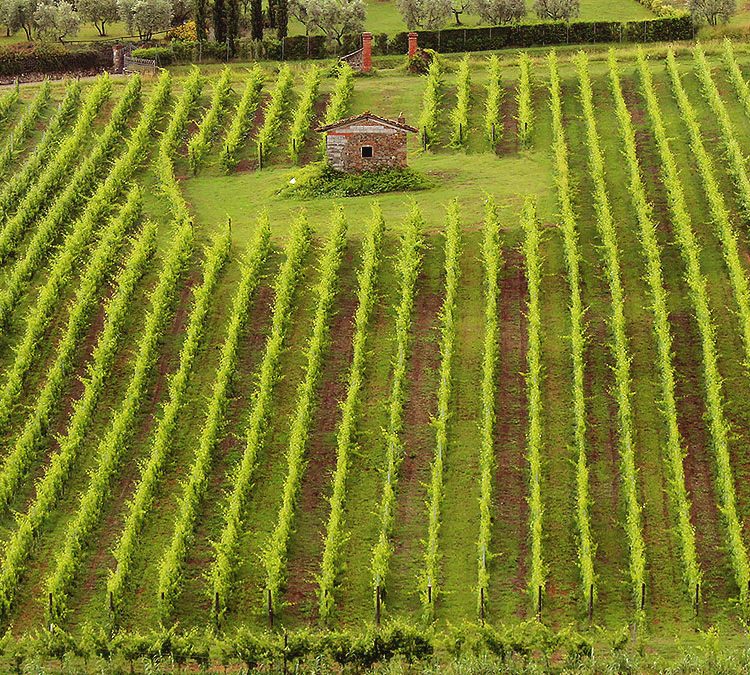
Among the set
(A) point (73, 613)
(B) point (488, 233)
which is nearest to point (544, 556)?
(A) point (73, 613)

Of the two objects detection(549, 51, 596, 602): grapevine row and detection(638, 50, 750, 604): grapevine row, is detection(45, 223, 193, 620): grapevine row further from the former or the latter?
detection(638, 50, 750, 604): grapevine row

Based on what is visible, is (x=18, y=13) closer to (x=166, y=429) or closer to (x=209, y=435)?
(x=166, y=429)

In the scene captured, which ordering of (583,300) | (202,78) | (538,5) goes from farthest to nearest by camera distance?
(538,5)
(202,78)
(583,300)

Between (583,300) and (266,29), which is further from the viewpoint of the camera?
(266,29)

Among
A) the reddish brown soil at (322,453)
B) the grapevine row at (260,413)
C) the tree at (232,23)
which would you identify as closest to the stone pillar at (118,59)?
the tree at (232,23)

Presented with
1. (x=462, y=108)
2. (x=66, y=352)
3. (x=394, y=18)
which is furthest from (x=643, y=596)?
(x=394, y=18)

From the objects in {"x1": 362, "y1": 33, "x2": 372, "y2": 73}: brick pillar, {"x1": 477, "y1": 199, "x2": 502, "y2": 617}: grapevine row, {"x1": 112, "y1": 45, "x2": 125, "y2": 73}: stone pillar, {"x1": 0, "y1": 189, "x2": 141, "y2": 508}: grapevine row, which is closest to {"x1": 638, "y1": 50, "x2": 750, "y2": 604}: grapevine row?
{"x1": 477, "y1": 199, "x2": 502, "y2": 617}: grapevine row

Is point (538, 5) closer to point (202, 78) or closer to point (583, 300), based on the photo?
point (202, 78)
